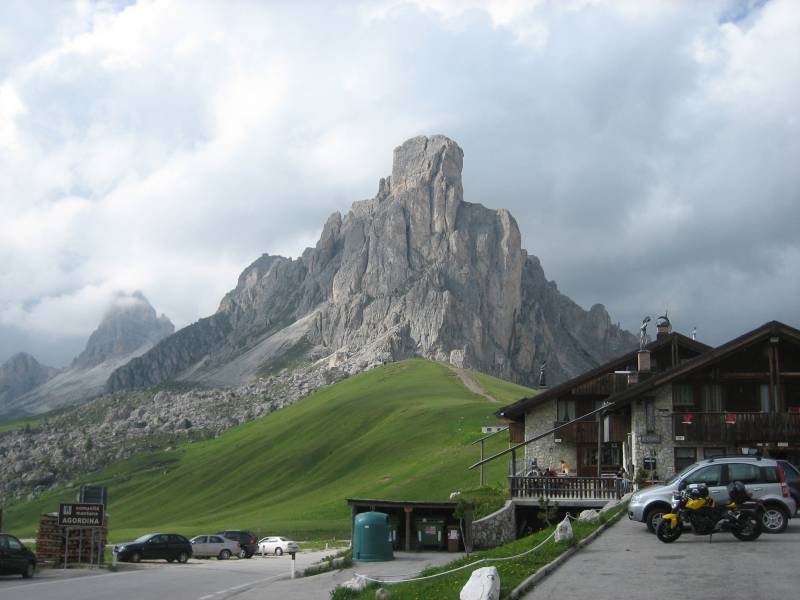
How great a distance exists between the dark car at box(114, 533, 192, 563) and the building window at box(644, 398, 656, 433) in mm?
25467

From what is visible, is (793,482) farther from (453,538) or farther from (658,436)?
(453,538)

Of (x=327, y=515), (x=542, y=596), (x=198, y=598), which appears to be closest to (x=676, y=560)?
(x=542, y=596)

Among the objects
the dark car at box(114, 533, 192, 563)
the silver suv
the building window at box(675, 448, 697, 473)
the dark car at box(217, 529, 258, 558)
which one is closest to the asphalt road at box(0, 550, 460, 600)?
the dark car at box(114, 533, 192, 563)

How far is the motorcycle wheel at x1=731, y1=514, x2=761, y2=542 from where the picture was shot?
23.5 m

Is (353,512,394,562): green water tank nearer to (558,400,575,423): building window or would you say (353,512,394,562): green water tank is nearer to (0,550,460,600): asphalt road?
(0,550,460,600): asphalt road

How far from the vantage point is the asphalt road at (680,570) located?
1669 cm

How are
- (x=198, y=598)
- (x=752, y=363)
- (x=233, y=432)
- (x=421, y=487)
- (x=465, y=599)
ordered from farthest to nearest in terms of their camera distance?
(x=233, y=432) < (x=421, y=487) < (x=752, y=363) < (x=198, y=598) < (x=465, y=599)

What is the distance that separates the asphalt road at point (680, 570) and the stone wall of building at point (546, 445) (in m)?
27.0

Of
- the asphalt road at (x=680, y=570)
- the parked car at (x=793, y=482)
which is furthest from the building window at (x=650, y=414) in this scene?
the asphalt road at (x=680, y=570)

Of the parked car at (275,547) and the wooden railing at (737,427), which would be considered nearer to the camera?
the wooden railing at (737,427)

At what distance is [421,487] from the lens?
68.4 m

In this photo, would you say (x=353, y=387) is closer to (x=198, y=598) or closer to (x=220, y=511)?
(x=220, y=511)

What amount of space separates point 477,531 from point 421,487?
95.5ft

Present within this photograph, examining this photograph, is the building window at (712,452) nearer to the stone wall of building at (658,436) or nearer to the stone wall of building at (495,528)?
the stone wall of building at (658,436)
